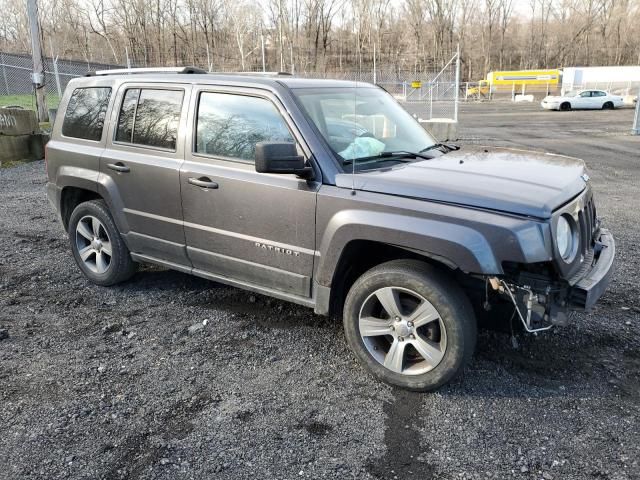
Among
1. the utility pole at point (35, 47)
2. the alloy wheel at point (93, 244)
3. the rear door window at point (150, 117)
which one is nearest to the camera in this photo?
the rear door window at point (150, 117)

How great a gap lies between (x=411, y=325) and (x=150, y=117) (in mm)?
2693

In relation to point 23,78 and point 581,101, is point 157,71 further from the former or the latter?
point 581,101

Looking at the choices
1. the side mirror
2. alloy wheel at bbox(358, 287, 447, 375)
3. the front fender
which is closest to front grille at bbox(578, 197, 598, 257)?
the front fender

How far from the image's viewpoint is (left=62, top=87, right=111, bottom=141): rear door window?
15.6 feet

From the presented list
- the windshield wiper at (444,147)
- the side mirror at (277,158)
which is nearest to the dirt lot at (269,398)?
the side mirror at (277,158)

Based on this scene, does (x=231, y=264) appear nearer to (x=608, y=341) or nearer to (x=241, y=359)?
(x=241, y=359)

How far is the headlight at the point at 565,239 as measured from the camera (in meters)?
3.06

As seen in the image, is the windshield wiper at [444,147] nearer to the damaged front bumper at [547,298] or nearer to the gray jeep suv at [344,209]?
the gray jeep suv at [344,209]

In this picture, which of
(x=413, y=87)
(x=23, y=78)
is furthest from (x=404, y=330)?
(x=23, y=78)

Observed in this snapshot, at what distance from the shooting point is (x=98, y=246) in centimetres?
504

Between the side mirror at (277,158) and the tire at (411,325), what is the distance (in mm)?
825

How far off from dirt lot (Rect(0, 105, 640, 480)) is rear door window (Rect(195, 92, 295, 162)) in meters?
1.38

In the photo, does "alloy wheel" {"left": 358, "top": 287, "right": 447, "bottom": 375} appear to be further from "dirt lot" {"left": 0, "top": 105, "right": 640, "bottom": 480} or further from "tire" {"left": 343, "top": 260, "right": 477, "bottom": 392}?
"dirt lot" {"left": 0, "top": 105, "right": 640, "bottom": 480}

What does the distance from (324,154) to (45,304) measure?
9.68 feet
